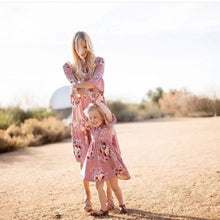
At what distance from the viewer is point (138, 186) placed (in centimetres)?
520

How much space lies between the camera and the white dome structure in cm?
2745

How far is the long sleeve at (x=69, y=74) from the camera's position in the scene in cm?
421

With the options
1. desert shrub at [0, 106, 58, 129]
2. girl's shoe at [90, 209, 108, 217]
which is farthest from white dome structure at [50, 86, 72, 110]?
girl's shoe at [90, 209, 108, 217]

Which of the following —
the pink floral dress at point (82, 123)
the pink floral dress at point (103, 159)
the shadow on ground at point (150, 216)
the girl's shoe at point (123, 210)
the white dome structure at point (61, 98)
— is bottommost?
the shadow on ground at point (150, 216)

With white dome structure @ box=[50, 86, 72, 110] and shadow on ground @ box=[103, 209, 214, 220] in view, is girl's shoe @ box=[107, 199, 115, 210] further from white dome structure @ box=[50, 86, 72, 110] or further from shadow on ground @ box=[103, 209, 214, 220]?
white dome structure @ box=[50, 86, 72, 110]

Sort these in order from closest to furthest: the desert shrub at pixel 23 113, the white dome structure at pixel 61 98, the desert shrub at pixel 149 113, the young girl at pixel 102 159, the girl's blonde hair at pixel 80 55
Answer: the young girl at pixel 102 159 → the girl's blonde hair at pixel 80 55 → the desert shrub at pixel 23 113 → the desert shrub at pixel 149 113 → the white dome structure at pixel 61 98

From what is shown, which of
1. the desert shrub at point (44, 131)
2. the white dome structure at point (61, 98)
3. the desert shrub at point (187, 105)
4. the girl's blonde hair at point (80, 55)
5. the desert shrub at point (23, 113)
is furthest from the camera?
the white dome structure at point (61, 98)

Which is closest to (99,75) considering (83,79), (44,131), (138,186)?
(83,79)

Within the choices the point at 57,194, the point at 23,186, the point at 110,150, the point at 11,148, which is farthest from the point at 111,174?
the point at 11,148

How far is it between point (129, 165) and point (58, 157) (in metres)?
2.52

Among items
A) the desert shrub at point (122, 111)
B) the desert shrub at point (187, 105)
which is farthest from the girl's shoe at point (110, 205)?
the desert shrub at point (122, 111)

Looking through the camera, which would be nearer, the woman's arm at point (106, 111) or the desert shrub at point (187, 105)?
the woman's arm at point (106, 111)

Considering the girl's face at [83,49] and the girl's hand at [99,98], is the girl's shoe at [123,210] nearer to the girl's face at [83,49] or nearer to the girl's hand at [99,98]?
the girl's hand at [99,98]

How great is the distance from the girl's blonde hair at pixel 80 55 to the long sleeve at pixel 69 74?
0.07 m
